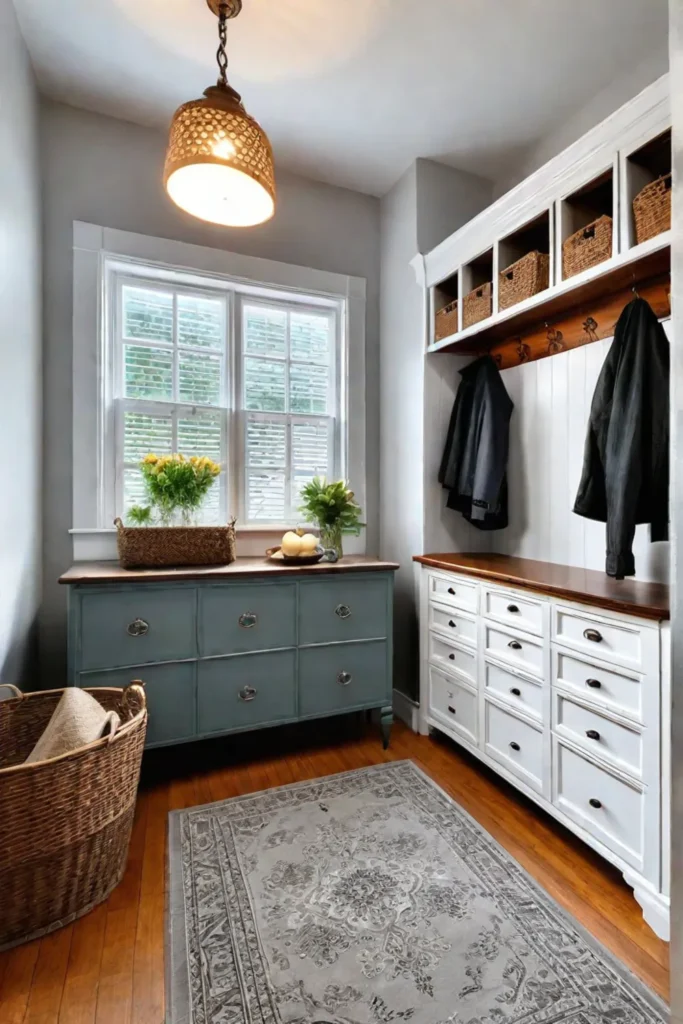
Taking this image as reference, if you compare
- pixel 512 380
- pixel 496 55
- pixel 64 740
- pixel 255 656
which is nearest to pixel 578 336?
pixel 512 380

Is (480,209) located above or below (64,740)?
above

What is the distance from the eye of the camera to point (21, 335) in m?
2.02

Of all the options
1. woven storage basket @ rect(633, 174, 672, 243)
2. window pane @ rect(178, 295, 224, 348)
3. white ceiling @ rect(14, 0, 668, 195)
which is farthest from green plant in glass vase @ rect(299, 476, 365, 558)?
white ceiling @ rect(14, 0, 668, 195)

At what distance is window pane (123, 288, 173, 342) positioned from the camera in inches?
103

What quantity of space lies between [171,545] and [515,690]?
159cm

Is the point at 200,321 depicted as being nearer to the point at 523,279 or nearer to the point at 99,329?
the point at 99,329

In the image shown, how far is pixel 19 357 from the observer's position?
2.00m

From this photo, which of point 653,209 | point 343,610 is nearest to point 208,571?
point 343,610

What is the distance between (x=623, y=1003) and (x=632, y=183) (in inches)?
93.2

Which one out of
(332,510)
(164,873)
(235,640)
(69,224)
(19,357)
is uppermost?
(69,224)

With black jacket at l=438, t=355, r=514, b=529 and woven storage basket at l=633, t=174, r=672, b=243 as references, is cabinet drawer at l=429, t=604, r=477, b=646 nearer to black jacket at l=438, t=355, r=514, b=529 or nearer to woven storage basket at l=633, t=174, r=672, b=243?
black jacket at l=438, t=355, r=514, b=529

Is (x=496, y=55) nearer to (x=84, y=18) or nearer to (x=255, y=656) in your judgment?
(x=84, y=18)

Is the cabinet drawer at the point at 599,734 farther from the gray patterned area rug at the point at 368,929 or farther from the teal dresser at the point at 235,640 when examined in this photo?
the teal dresser at the point at 235,640

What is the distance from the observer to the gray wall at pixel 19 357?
70.9 inches
